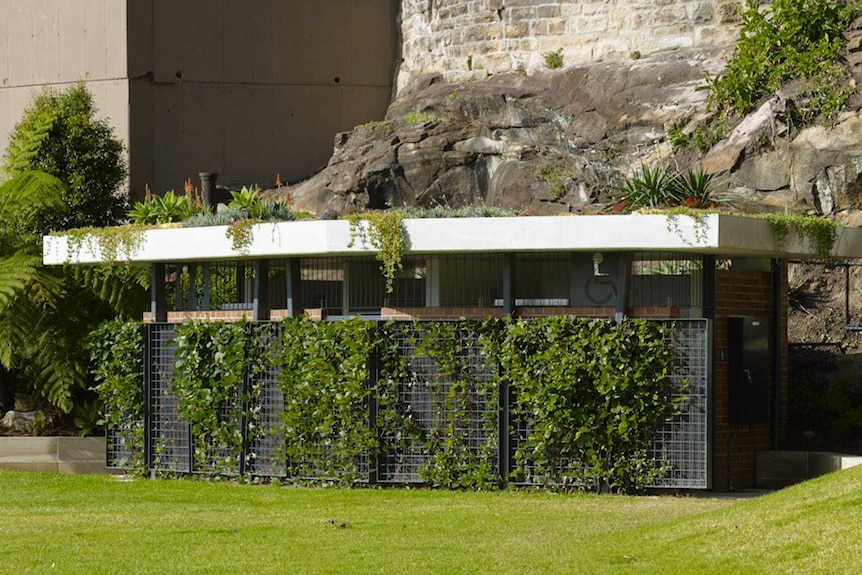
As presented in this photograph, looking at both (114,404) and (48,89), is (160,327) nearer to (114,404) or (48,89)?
(114,404)

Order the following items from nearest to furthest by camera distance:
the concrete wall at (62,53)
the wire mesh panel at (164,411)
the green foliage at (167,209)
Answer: the wire mesh panel at (164,411), the green foliage at (167,209), the concrete wall at (62,53)

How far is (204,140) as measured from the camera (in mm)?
30406

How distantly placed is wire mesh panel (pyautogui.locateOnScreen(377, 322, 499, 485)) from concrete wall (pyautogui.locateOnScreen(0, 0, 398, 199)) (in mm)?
14746

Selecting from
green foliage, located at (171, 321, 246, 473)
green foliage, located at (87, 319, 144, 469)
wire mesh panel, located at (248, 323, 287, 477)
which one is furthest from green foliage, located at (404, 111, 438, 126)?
wire mesh panel, located at (248, 323, 287, 477)

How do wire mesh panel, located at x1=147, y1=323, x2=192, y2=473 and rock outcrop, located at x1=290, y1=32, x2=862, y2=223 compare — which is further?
rock outcrop, located at x1=290, y1=32, x2=862, y2=223

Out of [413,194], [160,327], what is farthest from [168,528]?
[413,194]

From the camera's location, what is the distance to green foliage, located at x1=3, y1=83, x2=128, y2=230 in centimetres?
2320

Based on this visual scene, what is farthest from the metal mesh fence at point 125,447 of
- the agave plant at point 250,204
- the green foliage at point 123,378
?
the agave plant at point 250,204

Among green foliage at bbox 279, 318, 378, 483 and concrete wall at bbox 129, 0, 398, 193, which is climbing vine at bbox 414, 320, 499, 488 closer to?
green foliage at bbox 279, 318, 378, 483

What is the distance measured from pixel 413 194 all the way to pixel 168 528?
14.6 m

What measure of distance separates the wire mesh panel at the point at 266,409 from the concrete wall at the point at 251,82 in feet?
44.7

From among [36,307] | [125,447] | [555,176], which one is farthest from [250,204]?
[555,176]

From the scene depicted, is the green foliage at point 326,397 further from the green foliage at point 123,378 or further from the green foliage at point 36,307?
the green foliage at point 36,307

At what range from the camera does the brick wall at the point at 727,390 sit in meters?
15.7
